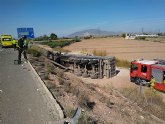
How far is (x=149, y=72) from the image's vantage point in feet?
A: 73.6

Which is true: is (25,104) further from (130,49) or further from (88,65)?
(130,49)

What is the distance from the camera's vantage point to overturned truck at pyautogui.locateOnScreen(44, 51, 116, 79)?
96.0 ft

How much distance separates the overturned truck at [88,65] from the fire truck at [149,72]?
483cm

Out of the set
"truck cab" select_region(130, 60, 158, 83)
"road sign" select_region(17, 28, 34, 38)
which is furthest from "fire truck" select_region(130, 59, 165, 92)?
"road sign" select_region(17, 28, 34, 38)

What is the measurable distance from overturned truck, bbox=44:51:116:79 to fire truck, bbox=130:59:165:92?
4827 mm

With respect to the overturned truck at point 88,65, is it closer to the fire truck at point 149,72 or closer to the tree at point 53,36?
the fire truck at point 149,72

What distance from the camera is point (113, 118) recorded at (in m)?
10.6

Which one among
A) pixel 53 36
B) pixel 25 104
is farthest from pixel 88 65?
pixel 53 36

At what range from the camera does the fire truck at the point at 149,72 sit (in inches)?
826

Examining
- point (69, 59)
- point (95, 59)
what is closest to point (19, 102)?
point (95, 59)

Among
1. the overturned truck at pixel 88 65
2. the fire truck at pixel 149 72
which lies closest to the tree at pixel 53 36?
the overturned truck at pixel 88 65

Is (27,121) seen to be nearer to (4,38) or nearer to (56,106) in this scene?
(56,106)

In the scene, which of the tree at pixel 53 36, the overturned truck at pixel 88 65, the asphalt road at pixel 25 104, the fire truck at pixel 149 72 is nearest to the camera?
the asphalt road at pixel 25 104

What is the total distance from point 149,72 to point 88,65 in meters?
10.4
